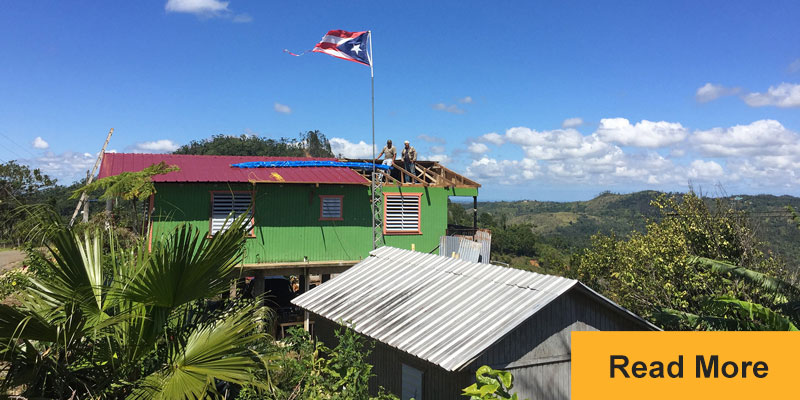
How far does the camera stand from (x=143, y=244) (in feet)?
15.2

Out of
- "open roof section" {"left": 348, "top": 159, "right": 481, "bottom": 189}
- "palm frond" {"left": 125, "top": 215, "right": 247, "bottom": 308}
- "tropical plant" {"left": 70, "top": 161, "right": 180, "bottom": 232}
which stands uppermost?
"open roof section" {"left": 348, "top": 159, "right": 481, "bottom": 189}

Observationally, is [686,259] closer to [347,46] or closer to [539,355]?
[539,355]

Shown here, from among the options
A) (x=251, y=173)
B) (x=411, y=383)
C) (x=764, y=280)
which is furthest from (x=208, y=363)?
(x=251, y=173)

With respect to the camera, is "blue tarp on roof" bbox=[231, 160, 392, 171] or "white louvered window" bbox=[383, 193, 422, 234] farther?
"white louvered window" bbox=[383, 193, 422, 234]

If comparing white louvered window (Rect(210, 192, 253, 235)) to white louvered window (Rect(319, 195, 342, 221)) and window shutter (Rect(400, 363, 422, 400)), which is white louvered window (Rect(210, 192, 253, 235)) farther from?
window shutter (Rect(400, 363, 422, 400))

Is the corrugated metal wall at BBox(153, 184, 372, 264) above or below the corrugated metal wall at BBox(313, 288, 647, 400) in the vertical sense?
above

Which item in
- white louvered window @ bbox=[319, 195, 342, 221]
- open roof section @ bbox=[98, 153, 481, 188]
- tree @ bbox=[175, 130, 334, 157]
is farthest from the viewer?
tree @ bbox=[175, 130, 334, 157]

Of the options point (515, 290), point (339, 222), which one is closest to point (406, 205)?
point (339, 222)

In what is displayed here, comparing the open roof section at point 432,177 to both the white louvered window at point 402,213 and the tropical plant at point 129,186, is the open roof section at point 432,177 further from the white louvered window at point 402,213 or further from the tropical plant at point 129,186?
the tropical plant at point 129,186

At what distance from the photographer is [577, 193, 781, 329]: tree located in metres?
16.7

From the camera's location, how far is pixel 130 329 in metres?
4.34

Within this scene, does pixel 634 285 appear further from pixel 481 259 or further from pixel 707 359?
pixel 707 359

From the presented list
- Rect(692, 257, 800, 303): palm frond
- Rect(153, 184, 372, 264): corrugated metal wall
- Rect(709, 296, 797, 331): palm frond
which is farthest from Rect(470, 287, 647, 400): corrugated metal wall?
Rect(153, 184, 372, 264): corrugated metal wall

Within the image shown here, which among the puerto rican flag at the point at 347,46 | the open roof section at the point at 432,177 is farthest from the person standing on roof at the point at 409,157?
the puerto rican flag at the point at 347,46
